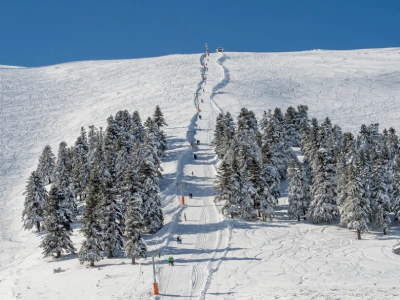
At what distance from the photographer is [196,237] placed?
178 feet

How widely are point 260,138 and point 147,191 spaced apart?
31.6m

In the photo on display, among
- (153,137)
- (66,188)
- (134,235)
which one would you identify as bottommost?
(134,235)

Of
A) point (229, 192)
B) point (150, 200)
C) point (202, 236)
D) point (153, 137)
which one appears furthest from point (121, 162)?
point (202, 236)

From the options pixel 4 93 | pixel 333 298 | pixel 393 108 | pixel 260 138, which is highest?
pixel 4 93

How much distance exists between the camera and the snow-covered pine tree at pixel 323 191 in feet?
197

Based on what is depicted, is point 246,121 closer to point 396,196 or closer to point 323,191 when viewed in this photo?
point 323,191

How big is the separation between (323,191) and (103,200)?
28.3m

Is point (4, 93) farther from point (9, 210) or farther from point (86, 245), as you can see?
point (86, 245)

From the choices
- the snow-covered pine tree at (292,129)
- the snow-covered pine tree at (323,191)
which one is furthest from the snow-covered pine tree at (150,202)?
the snow-covered pine tree at (292,129)

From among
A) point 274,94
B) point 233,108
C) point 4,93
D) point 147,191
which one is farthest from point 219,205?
point 4,93

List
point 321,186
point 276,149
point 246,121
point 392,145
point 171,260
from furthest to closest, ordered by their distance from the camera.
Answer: point 246,121 < point 392,145 < point 276,149 < point 321,186 < point 171,260

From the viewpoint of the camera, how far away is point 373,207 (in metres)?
58.4

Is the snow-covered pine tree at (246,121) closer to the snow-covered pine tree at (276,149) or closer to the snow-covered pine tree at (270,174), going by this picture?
the snow-covered pine tree at (276,149)

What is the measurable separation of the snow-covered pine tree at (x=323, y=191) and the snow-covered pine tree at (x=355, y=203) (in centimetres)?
357
